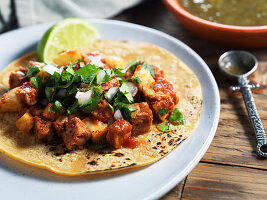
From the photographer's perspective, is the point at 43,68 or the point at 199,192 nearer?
the point at 199,192

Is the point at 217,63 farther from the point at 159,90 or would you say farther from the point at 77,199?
the point at 77,199

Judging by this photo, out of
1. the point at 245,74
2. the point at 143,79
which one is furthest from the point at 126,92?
the point at 245,74

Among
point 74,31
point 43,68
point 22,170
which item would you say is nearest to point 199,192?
point 22,170

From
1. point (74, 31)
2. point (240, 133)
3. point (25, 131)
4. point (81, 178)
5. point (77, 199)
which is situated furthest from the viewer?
point (74, 31)

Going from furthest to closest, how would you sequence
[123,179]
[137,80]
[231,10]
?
[231,10] → [137,80] → [123,179]

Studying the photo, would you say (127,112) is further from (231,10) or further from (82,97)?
(231,10)

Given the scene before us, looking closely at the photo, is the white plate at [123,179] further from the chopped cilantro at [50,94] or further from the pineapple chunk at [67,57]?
the pineapple chunk at [67,57]

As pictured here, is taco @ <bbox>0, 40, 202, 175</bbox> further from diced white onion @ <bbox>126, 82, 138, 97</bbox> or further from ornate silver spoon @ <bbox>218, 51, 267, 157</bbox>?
ornate silver spoon @ <bbox>218, 51, 267, 157</bbox>
